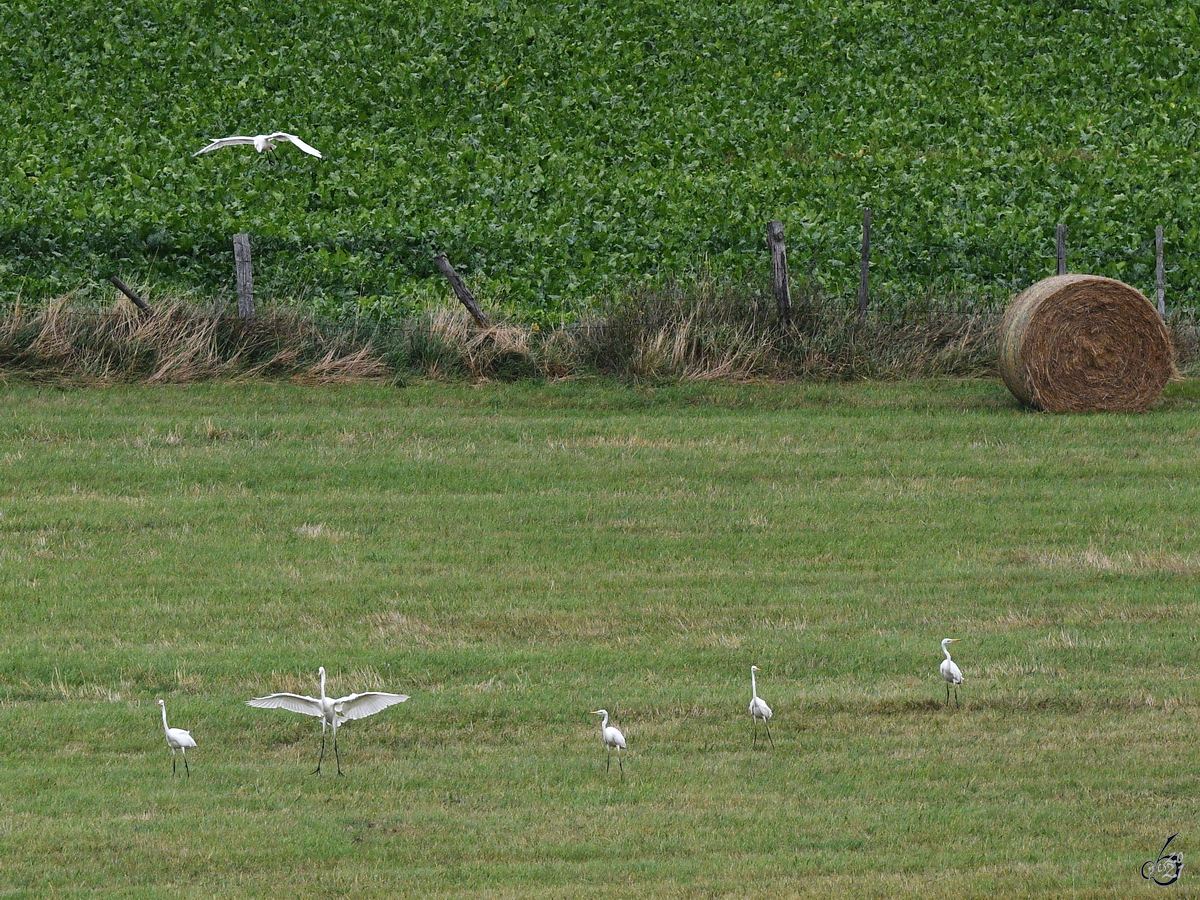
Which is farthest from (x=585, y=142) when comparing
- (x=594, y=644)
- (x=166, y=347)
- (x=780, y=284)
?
(x=594, y=644)

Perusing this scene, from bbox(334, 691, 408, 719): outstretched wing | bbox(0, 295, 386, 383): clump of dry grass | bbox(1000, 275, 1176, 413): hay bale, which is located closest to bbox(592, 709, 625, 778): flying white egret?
bbox(334, 691, 408, 719): outstretched wing

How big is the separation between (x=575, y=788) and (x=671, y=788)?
431 millimetres

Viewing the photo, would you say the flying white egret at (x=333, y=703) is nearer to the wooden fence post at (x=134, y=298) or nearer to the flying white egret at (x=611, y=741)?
the flying white egret at (x=611, y=741)

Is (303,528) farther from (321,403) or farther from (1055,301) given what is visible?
(1055,301)

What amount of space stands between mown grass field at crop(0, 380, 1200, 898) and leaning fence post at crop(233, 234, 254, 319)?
1.92m

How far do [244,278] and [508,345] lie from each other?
3287 mm

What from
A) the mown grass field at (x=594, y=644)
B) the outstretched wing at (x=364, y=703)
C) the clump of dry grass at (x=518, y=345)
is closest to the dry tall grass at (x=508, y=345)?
the clump of dry grass at (x=518, y=345)

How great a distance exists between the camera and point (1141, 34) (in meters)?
36.0

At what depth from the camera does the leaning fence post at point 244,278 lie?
823 inches

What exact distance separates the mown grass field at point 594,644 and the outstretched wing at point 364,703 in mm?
375

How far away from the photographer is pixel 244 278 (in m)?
21.1

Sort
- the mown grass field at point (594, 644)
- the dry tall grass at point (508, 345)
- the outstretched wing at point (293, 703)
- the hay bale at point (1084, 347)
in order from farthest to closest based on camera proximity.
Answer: the dry tall grass at point (508, 345) < the hay bale at point (1084, 347) < the outstretched wing at point (293, 703) < the mown grass field at point (594, 644)

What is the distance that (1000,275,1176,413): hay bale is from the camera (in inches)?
743

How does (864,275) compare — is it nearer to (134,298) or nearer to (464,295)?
(464,295)
